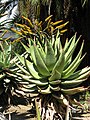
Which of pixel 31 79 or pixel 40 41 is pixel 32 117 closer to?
pixel 31 79

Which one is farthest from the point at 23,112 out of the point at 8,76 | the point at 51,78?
the point at 51,78

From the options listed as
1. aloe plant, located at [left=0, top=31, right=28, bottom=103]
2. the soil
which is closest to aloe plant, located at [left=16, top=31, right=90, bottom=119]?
aloe plant, located at [left=0, top=31, right=28, bottom=103]

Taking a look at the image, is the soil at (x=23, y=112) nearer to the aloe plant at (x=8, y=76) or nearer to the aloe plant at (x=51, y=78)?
the aloe plant at (x=8, y=76)

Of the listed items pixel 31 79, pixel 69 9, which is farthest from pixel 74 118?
pixel 69 9

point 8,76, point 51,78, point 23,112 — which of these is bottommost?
point 23,112

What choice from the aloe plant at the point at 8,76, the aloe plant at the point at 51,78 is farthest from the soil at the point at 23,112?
the aloe plant at the point at 51,78

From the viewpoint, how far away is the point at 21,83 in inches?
254

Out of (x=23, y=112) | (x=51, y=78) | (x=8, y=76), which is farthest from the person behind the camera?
(x=23, y=112)

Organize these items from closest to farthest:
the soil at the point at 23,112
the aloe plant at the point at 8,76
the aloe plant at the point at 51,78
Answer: the aloe plant at the point at 51,78, the aloe plant at the point at 8,76, the soil at the point at 23,112

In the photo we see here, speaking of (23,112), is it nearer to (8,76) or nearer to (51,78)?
(8,76)

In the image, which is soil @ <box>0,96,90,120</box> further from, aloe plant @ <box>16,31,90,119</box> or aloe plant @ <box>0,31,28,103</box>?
aloe plant @ <box>16,31,90,119</box>

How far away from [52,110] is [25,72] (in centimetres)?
96

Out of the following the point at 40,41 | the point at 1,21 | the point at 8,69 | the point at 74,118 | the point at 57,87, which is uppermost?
the point at 1,21

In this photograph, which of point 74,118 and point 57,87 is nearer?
point 57,87
